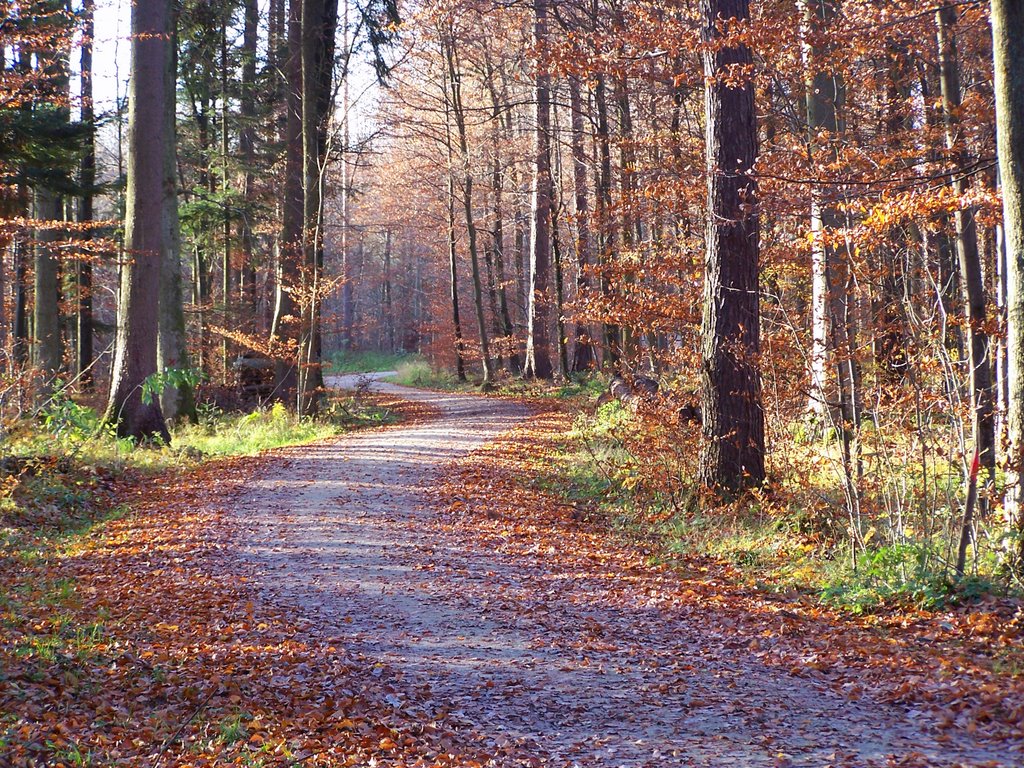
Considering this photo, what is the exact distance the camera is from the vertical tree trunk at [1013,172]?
6035 millimetres

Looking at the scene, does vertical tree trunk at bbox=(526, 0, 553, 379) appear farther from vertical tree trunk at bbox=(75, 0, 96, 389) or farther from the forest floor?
the forest floor

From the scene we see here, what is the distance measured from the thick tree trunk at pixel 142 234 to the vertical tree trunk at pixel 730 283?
8.93 meters

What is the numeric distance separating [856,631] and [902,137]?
316 inches

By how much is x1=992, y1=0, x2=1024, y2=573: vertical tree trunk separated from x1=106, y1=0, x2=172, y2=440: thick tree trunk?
12.0 metres

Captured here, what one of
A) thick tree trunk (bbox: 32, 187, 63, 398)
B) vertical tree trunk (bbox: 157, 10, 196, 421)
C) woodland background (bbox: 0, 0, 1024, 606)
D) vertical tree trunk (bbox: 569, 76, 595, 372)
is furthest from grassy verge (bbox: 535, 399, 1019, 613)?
thick tree trunk (bbox: 32, 187, 63, 398)

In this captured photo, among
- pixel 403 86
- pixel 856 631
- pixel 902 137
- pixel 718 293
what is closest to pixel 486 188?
pixel 403 86

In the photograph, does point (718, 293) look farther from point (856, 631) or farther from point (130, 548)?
point (130, 548)

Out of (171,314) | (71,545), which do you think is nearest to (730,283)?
(71,545)

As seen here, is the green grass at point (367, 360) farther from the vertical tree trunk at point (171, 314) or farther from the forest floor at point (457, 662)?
the forest floor at point (457, 662)

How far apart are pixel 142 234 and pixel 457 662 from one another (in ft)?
35.4

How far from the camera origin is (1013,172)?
6.04 meters

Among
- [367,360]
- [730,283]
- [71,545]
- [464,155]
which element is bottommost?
[71,545]

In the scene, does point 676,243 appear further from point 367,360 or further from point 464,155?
point 367,360

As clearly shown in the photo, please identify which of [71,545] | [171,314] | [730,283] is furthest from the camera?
[171,314]
